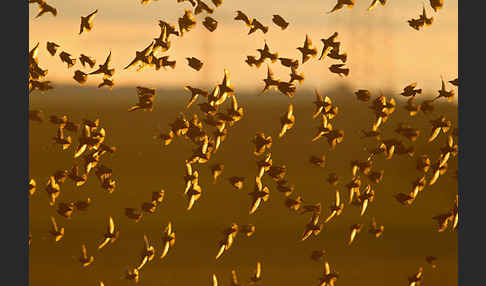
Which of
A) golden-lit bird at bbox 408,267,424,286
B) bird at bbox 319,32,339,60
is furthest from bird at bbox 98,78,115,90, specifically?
golden-lit bird at bbox 408,267,424,286

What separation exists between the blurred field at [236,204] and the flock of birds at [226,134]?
0.11 feet

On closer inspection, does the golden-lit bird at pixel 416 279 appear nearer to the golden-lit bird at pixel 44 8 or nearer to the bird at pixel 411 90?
the bird at pixel 411 90

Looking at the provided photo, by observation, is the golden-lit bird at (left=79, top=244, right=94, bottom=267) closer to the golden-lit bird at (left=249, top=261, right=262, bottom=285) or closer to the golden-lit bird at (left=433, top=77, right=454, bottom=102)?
the golden-lit bird at (left=249, top=261, right=262, bottom=285)

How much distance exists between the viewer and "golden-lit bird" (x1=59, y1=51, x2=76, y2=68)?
7.88 ft

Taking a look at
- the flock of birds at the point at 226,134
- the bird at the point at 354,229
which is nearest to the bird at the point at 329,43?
the flock of birds at the point at 226,134

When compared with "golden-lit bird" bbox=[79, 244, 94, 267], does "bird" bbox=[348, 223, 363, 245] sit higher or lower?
higher

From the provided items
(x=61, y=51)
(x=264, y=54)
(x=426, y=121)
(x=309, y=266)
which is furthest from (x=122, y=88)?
(x=426, y=121)

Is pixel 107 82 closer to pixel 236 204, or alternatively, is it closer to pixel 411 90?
pixel 236 204

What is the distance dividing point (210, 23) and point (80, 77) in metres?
0.46

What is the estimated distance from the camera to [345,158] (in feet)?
8.61

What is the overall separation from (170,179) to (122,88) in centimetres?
34

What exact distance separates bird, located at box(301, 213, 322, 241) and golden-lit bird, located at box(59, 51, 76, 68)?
37.1 inches

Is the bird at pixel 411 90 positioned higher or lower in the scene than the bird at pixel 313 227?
higher

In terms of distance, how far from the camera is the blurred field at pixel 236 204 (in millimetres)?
2482
